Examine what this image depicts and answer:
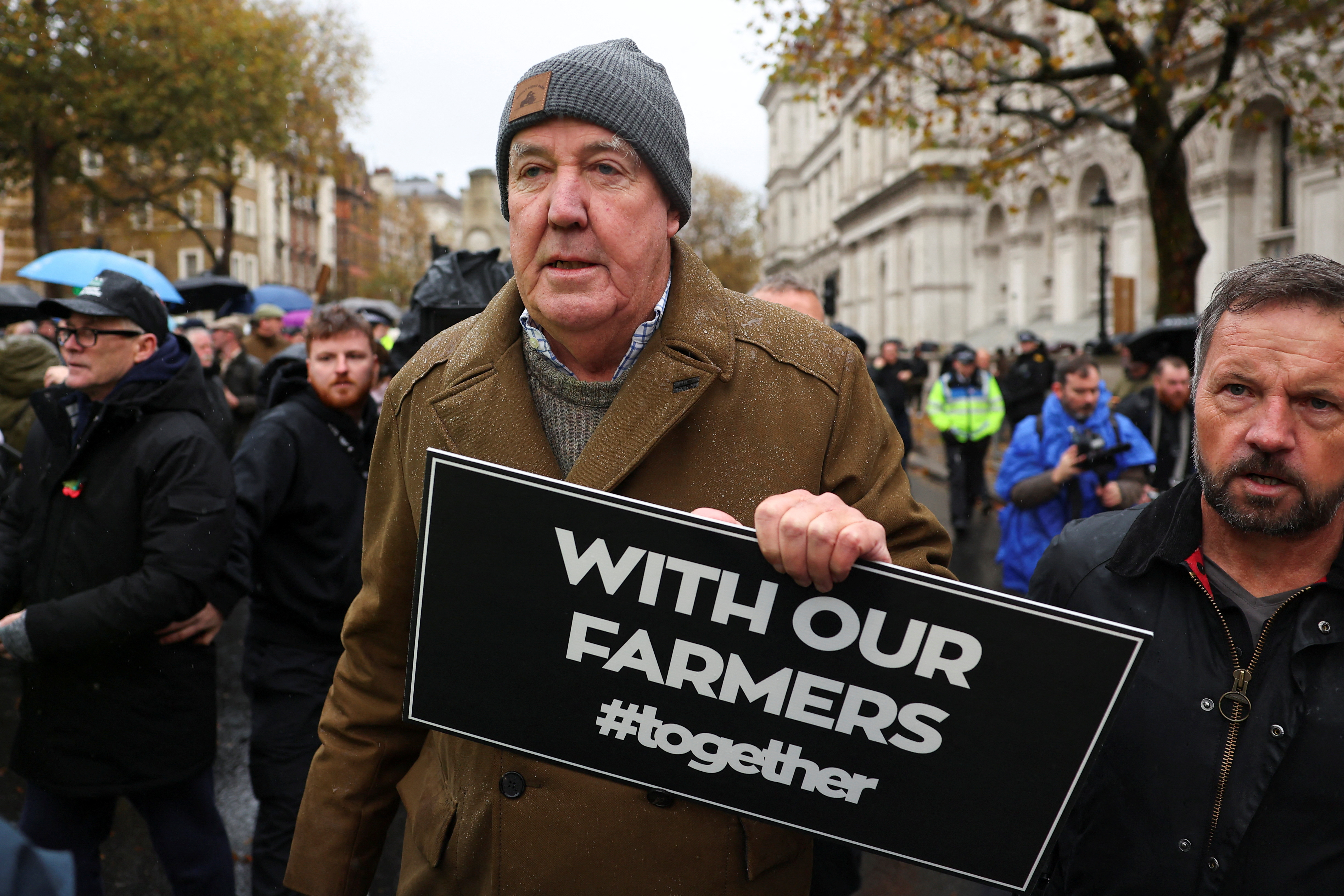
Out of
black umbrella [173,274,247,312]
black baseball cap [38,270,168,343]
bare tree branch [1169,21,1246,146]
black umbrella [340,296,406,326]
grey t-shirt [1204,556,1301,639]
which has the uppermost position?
bare tree branch [1169,21,1246,146]

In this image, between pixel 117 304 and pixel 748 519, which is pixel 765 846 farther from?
pixel 117 304

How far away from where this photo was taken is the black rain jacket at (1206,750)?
185 centimetres

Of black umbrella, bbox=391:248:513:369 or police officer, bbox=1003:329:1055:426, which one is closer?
black umbrella, bbox=391:248:513:369

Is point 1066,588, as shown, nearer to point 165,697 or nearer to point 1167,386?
point 165,697

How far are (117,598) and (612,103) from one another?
92.1 inches

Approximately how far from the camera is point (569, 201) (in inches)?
73.5

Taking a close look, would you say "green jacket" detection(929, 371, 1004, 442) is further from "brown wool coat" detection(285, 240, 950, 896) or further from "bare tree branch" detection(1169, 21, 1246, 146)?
"brown wool coat" detection(285, 240, 950, 896)

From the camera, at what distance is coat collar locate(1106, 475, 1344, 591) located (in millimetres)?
2061

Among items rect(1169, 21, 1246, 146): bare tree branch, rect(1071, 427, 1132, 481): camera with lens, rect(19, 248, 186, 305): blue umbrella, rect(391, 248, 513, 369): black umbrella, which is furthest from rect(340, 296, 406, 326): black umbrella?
rect(1169, 21, 1246, 146): bare tree branch

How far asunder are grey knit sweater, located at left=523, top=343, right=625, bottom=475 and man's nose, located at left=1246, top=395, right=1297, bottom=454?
1104 mm

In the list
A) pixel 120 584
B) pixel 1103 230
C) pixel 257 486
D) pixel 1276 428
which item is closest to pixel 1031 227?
pixel 1103 230

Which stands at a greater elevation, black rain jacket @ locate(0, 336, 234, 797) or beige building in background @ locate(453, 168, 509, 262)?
beige building in background @ locate(453, 168, 509, 262)

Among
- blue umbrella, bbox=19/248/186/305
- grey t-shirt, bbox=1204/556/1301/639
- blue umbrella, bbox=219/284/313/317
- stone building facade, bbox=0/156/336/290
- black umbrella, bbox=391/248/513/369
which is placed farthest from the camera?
stone building facade, bbox=0/156/336/290

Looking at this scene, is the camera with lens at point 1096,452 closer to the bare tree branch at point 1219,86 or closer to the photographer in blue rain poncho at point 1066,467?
the photographer in blue rain poncho at point 1066,467
